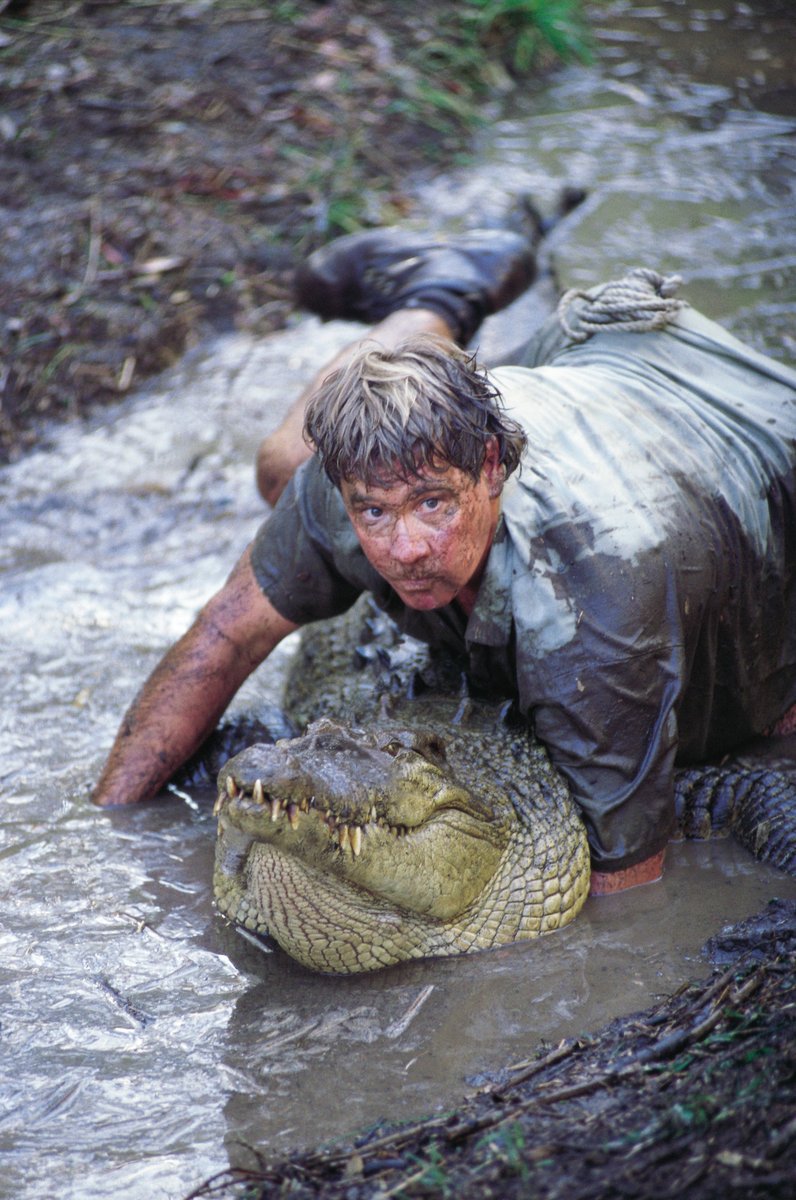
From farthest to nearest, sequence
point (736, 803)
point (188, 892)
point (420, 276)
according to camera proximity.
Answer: point (420, 276) → point (736, 803) → point (188, 892)

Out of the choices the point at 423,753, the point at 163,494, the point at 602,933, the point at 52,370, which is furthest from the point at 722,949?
the point at 52,370

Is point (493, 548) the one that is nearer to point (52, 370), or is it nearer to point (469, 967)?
point (469, 967)

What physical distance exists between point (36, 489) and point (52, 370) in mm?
884

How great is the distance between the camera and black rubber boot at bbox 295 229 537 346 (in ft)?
15.7

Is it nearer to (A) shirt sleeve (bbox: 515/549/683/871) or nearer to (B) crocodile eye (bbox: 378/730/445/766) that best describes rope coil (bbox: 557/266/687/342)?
(A) shirt sleeve (bbox: 515/549/683/871)

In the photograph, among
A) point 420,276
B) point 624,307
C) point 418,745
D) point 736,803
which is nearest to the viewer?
point 418,745

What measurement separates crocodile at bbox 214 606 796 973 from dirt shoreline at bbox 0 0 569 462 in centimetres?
326

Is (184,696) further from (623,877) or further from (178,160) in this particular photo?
(178,160)

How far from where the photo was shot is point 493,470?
305cm

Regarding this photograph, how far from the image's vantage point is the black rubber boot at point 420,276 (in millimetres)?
4773

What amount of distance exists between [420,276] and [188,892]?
2569 mm

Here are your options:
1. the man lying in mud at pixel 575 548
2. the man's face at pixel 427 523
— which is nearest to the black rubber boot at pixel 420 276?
the man lying in mud at pixel 575 548

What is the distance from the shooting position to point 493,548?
10.2 ft

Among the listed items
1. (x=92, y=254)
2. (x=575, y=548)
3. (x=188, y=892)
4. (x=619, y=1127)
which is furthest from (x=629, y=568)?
(x=92, y=254)
